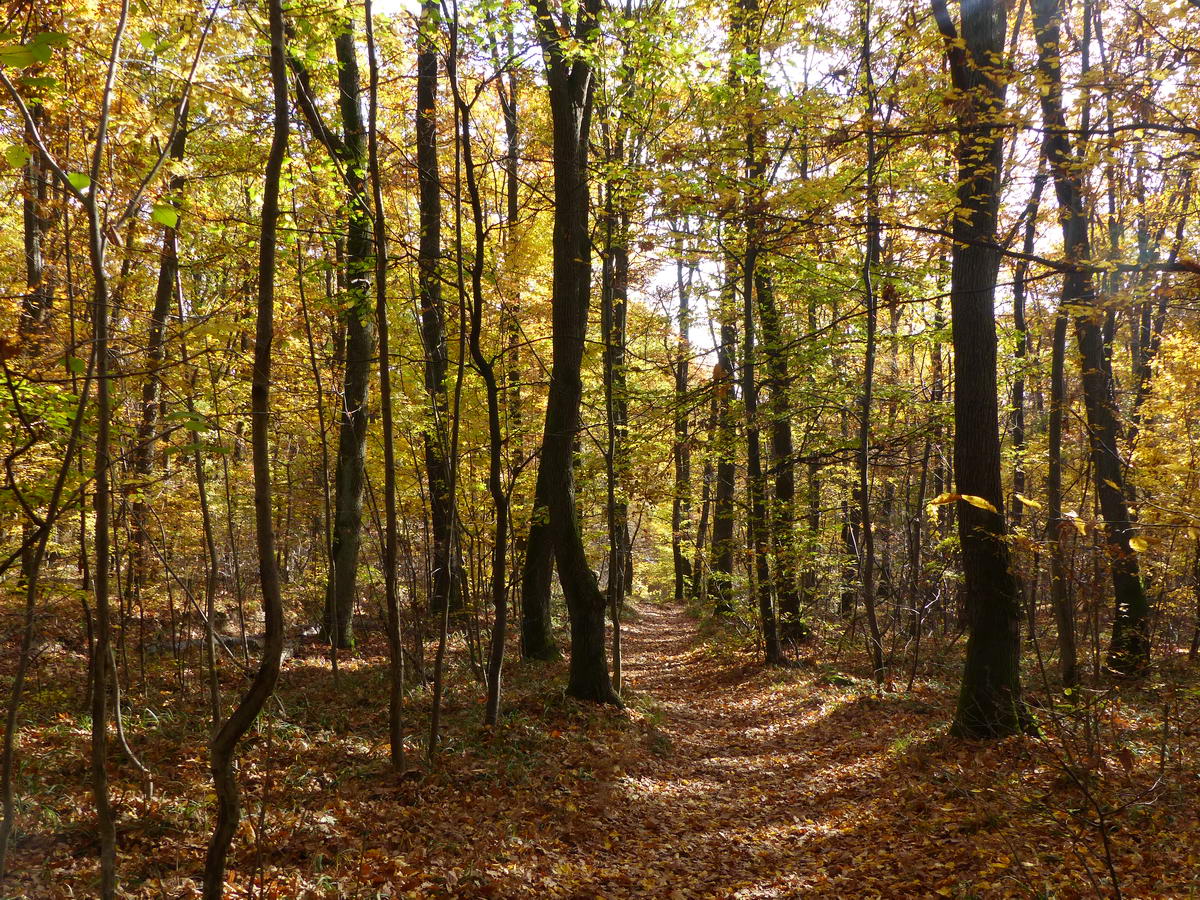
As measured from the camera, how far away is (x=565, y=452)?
29.4 ft

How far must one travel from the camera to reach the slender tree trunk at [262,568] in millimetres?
3189

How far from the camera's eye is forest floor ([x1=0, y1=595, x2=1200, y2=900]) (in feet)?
15.0

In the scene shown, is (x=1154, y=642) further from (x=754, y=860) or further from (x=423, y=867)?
(x=423, y=867)

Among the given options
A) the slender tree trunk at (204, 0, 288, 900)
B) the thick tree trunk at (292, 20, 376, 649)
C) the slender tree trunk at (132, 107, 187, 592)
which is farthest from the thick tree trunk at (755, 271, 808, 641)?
the slender tree trunk at (204, 0, 288, 900)

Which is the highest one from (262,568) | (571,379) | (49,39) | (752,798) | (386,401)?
(571,379)

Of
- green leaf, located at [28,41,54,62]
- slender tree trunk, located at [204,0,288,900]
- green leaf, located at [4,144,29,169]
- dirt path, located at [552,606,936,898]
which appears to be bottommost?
dirt path, located at [552,606,936,898]

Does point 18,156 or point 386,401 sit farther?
point 386,401

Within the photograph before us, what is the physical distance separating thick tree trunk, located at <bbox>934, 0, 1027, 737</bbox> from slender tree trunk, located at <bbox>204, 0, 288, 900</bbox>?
623 centimetres

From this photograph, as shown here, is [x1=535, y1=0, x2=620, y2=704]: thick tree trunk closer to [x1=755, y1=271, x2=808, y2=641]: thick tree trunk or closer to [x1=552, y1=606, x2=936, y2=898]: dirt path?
[x1=552, y1=606, x2=936, y2=898]: dirt path

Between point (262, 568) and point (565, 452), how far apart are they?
230 inches

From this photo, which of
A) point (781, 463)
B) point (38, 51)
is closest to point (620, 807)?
point (38, 51)

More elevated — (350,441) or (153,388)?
(153,388)

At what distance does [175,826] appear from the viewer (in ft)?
16.0

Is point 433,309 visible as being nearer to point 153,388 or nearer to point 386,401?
point 386,401
